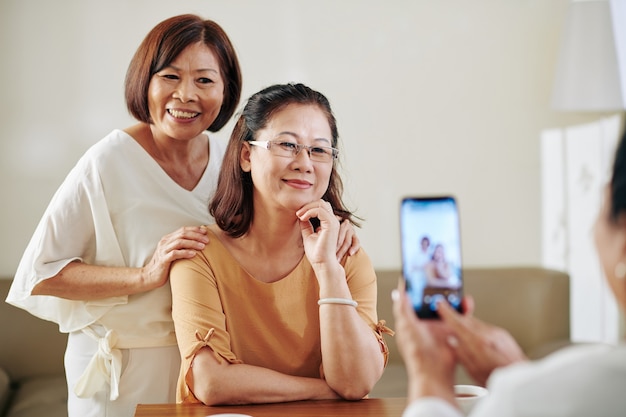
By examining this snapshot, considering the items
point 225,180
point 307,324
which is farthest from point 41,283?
point 307,324

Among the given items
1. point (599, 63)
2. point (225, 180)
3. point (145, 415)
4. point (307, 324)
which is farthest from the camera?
point (599, 63)

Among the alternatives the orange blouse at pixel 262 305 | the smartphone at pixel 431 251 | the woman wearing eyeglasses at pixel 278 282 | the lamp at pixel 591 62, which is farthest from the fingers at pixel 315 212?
the lamp at pixel 591 62

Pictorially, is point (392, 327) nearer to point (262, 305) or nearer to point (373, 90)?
point (373, 90)

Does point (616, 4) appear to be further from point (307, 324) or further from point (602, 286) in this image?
point (307, 324)

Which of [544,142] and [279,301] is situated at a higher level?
[544,142]

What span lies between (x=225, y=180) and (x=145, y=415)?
612 mm

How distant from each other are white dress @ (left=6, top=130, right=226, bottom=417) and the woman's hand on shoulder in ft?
0.26

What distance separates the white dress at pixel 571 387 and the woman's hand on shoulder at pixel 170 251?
1004 millimetres

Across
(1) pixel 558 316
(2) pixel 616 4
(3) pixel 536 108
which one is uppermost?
(2) pixel 616 4

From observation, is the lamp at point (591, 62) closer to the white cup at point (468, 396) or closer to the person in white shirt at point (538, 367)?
the white cup at point (468, 396)

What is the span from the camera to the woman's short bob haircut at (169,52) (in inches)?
74.9

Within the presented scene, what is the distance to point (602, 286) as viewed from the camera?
3.71m

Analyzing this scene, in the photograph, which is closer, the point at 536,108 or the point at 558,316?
the point at 558,316

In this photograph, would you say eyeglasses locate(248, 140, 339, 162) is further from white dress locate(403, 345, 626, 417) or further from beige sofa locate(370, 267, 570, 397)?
beige sofa locate(370, 267, 570, 397)
